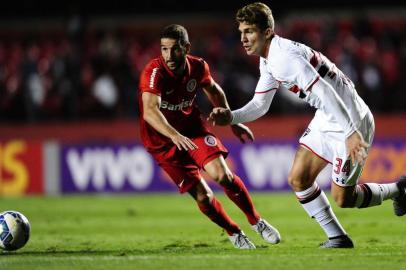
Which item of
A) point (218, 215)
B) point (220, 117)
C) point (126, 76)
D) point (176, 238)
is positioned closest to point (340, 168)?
point (220, 117)

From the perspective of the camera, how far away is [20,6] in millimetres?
23891

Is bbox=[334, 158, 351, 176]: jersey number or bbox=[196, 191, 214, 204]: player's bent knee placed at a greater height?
bbox=[334, 158, 351, 176]: jersey number

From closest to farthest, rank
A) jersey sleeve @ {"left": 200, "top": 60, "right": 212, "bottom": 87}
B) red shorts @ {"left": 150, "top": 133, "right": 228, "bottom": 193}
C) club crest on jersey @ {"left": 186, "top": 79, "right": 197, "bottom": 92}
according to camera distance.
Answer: red shorts @ {"left": 150, "top": 133, "right": 228, "bottom": 193} → club crest on jersey @ {"left": 186, "top": 79, "right": 197, "bottom": 92} → jersey sleeve @ {"left": 200, "top": 60, "right": 212, "bottom": 87}

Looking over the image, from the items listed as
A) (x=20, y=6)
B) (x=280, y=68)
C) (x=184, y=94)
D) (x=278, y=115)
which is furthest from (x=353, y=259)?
(x=20, y=6)

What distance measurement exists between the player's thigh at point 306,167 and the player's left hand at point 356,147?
81 centimetres

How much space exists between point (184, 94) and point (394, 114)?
10.2m

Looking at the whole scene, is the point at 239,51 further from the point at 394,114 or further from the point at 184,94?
the point at 184,94

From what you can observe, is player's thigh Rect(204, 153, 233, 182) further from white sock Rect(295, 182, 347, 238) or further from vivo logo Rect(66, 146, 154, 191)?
vivo logo Rect(66, 146, 154, 191)

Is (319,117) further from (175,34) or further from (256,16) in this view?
(175,34)

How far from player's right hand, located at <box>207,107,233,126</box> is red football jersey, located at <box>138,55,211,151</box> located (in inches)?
21.7

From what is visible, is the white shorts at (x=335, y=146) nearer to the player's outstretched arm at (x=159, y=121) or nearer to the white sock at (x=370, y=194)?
the white sock at (x=370, y=194)

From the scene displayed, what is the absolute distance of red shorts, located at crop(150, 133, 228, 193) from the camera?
26.6 feet

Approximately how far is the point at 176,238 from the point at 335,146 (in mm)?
2737

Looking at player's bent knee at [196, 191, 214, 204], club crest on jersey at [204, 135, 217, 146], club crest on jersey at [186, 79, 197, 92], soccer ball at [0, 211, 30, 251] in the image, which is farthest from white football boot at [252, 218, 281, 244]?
soccer ball at [0, 211, 30, 251]
